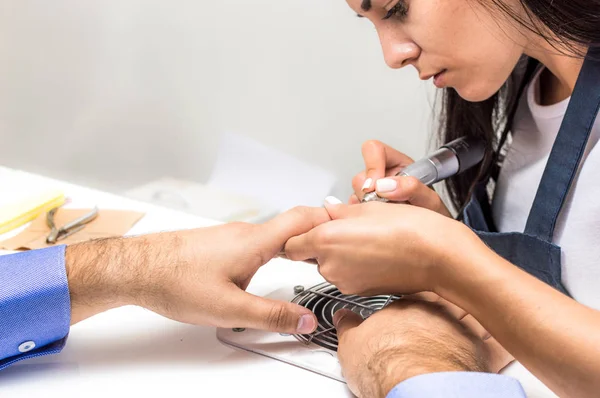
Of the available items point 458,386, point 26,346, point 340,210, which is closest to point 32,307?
point 26,346

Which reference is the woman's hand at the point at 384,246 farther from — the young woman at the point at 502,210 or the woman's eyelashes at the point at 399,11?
the woman's eyelashes at the point at 399,11

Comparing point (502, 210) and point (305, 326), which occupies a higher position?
point (502, 210)

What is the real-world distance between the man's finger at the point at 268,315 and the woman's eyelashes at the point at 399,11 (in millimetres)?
377

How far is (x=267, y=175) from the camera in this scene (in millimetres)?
1202

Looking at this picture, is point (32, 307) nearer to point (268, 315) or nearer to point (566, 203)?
point (268, 315)

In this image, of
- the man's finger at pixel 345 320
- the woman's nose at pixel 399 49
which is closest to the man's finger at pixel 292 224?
the man's finger at pixel 345 320

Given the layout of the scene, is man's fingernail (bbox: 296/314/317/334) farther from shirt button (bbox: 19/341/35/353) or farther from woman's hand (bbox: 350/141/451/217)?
shirt button (bbox: 19/341/35/353)

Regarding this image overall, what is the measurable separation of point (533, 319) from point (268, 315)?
1.00 feet

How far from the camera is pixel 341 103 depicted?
110 centimetres

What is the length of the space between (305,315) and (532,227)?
33 centimetres

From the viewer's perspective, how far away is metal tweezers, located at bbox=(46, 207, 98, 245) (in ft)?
3.62

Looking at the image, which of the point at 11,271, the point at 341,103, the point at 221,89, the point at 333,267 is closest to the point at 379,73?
the point at 341,103

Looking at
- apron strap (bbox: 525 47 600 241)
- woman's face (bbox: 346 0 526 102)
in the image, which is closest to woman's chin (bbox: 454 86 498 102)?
woman's face (bbox: 346 0 526 102)

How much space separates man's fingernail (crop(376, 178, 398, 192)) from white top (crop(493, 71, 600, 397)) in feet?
0.72
